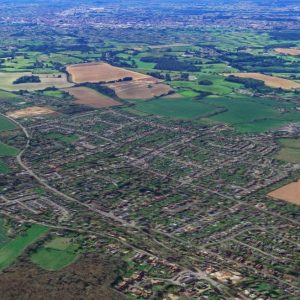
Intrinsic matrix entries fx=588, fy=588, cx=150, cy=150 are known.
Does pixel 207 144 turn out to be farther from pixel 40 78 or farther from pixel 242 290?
pixel 40 78

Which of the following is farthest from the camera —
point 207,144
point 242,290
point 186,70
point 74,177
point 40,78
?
point 186,70

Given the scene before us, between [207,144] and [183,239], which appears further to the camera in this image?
[207,144]

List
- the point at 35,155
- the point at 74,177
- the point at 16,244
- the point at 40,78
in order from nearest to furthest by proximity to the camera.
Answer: the point at 16,244
the point at 74,177
the point at 35,155
the point at 40,78

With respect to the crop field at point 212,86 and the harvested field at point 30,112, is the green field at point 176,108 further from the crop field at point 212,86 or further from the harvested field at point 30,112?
the harvested field at point 30,112

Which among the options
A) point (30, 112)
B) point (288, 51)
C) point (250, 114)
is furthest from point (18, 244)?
point (288, 51)

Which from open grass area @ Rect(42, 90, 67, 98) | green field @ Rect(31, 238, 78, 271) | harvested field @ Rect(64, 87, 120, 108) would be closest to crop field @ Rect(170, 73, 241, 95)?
harvested field @ Rect(64, 87, 120, 108)

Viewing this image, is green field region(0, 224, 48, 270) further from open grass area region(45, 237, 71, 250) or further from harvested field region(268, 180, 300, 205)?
harvested field region(268, 180, 300, 205)

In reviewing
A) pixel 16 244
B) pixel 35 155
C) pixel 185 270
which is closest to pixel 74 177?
pixel 35 155

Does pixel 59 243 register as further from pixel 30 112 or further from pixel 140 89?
pixel 140 89
